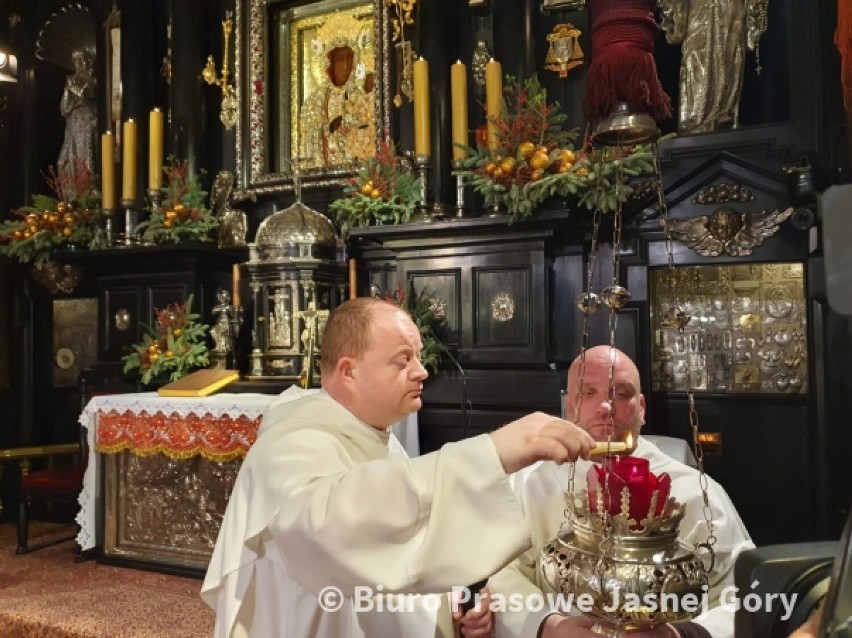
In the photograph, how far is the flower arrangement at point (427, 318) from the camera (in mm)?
4766

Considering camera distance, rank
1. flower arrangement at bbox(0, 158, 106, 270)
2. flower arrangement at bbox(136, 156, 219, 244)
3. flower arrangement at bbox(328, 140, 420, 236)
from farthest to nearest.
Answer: flower arrangement at bbox(0, 158, 106, 270)
flower arrangement at bbox(136, 156, 219, 244)
flower arrangement at bbox(328, 140, 420, 236)

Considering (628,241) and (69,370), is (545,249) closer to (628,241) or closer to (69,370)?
(628,241)

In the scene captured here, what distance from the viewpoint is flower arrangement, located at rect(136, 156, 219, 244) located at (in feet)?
19.6

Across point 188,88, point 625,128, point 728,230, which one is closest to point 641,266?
point 728,230

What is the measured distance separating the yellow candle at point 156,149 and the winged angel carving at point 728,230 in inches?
165

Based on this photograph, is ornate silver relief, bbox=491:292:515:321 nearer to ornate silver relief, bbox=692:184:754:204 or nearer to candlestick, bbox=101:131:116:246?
ornate silver relief, bbox=692:184:754:204

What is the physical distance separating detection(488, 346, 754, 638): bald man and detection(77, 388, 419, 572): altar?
2303mm

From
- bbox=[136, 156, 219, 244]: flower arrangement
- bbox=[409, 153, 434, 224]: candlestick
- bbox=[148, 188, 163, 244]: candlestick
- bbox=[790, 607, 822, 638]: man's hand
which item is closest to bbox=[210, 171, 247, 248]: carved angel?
bbox=[136, 156, 219, 244]: flower arrangement

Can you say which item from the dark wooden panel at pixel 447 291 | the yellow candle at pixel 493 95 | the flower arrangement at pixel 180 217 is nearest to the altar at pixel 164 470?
the dark wooden panel at pixel 447 291

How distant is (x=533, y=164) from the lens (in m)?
4.57

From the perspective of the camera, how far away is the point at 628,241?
4.95 metres

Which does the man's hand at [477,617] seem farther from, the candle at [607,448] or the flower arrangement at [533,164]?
the flower arrangement at [533,164]

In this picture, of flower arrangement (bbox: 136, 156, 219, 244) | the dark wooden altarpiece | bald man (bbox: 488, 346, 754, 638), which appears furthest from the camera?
flower arrangement (bbox: 136, 156, 219, 244)

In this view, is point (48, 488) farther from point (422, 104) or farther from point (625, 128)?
point (625, 128)
